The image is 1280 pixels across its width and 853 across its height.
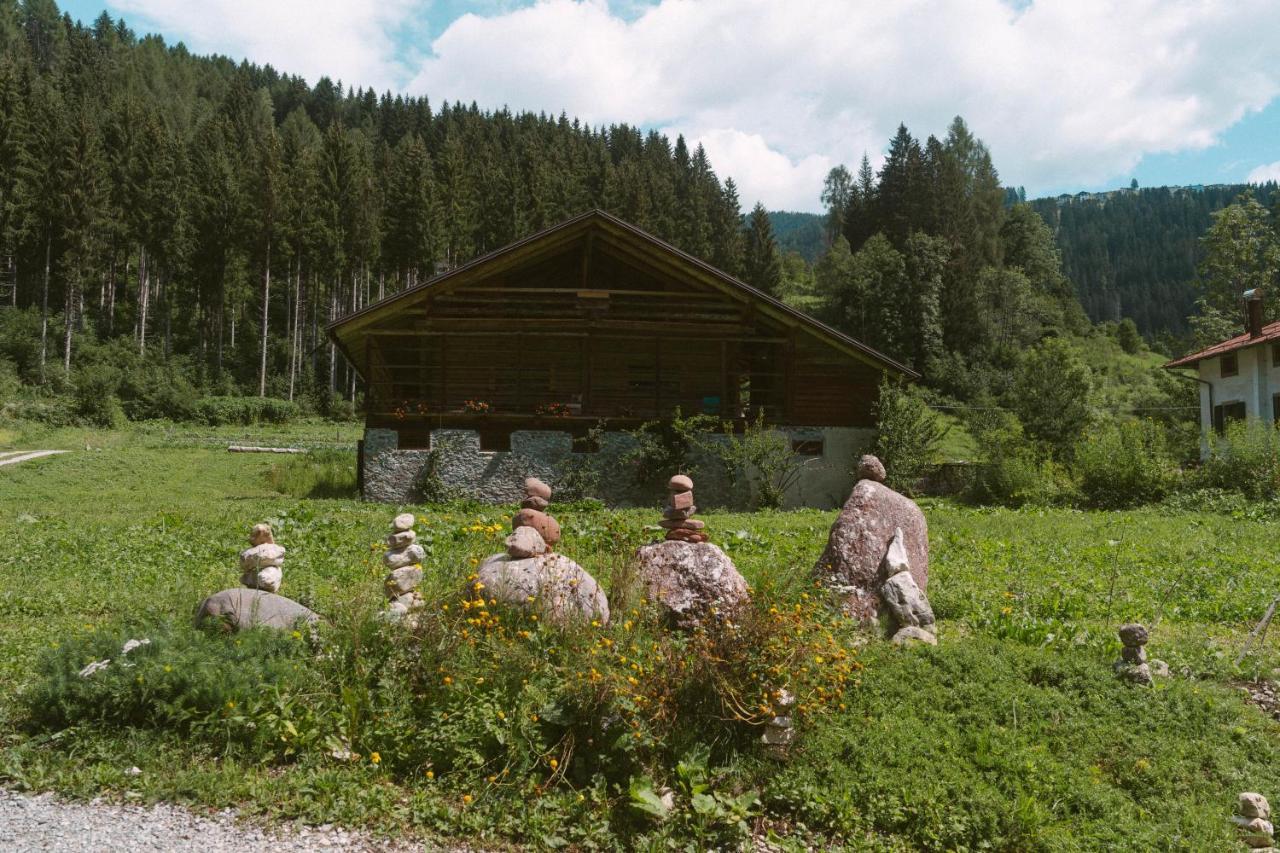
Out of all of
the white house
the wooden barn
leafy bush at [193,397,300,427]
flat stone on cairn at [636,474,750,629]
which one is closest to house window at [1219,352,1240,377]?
the white house

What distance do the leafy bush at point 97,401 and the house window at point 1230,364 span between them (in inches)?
2016

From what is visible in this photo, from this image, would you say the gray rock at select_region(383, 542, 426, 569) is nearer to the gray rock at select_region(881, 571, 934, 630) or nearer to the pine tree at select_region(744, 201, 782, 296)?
the gray rock at select_region(881, 571, 934, 630)

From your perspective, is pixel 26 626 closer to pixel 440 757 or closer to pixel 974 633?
pixel 440 757

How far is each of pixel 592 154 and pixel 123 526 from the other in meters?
79.1

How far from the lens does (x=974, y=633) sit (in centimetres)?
826

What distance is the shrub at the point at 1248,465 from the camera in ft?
68.6

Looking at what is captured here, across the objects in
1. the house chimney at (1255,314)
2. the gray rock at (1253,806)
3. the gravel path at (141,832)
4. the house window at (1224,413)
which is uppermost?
the house chimney at (1255,314)

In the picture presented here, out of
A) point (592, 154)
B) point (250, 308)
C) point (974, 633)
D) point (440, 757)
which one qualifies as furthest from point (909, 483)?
point (592, 154)

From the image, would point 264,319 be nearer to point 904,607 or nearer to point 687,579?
point 687,579

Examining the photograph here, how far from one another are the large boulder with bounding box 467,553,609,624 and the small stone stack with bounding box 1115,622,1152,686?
13.6 feet

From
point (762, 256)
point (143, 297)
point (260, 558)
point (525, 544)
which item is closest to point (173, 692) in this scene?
point (260, 558)

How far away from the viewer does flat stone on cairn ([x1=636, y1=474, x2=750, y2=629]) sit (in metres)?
7.30

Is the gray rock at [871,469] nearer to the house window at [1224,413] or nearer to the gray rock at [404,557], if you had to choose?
the gray rock at [404,557]

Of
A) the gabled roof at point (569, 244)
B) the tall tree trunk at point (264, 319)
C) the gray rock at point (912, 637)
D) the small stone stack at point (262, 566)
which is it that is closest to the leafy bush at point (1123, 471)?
the gabled roof at point (569, 244)
